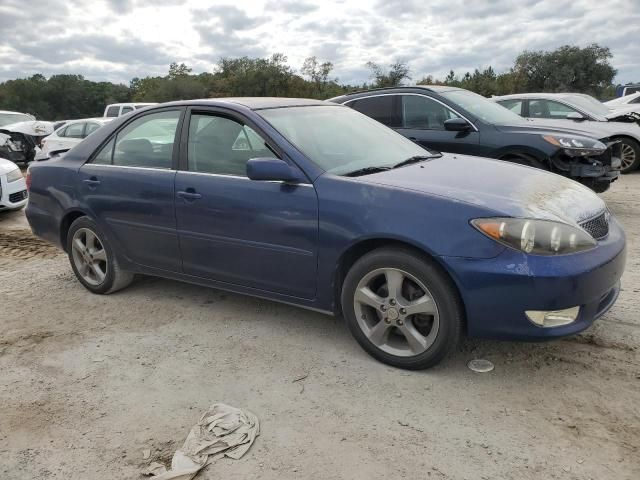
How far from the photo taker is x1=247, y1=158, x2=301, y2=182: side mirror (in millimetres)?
3434

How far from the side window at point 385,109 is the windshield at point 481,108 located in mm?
659

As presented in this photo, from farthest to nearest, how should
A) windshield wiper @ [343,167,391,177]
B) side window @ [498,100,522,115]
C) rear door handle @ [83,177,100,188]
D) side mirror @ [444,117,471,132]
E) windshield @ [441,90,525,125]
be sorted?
side window @ [498,100,522,115], windshield @ [441,90,525,125], side mirror @ [444,117,471,132], rear door handle @ [83,177,100,188], windshield wiper @ [343,167,391,177]

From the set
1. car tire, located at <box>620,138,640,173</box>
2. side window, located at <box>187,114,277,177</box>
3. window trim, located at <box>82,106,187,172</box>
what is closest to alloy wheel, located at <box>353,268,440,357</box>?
side window, located at <box>187,114,277,177</box>

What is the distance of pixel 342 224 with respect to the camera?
3.32 m

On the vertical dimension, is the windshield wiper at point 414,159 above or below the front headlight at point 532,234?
above

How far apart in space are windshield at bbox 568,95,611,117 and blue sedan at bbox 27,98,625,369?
705cm

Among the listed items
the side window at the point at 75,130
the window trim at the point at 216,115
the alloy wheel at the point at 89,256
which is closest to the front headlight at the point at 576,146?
the window trim at the point at 216,115

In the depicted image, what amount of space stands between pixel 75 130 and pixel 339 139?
1167 centimetres

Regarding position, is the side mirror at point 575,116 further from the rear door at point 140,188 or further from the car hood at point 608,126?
the rear door at point 140,188

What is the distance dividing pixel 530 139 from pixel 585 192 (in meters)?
3.30

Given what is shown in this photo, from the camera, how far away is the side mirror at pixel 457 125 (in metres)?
6.83

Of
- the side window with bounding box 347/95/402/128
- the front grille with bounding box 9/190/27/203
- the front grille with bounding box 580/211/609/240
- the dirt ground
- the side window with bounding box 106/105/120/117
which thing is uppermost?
the side window with bounding box 106/105/120/117

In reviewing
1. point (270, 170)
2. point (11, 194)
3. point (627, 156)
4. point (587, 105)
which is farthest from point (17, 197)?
point (627, 156)

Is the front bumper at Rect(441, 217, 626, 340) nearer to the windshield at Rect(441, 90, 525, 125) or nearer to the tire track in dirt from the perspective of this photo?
the windshield at Rect(441, 90, 525, 125)
